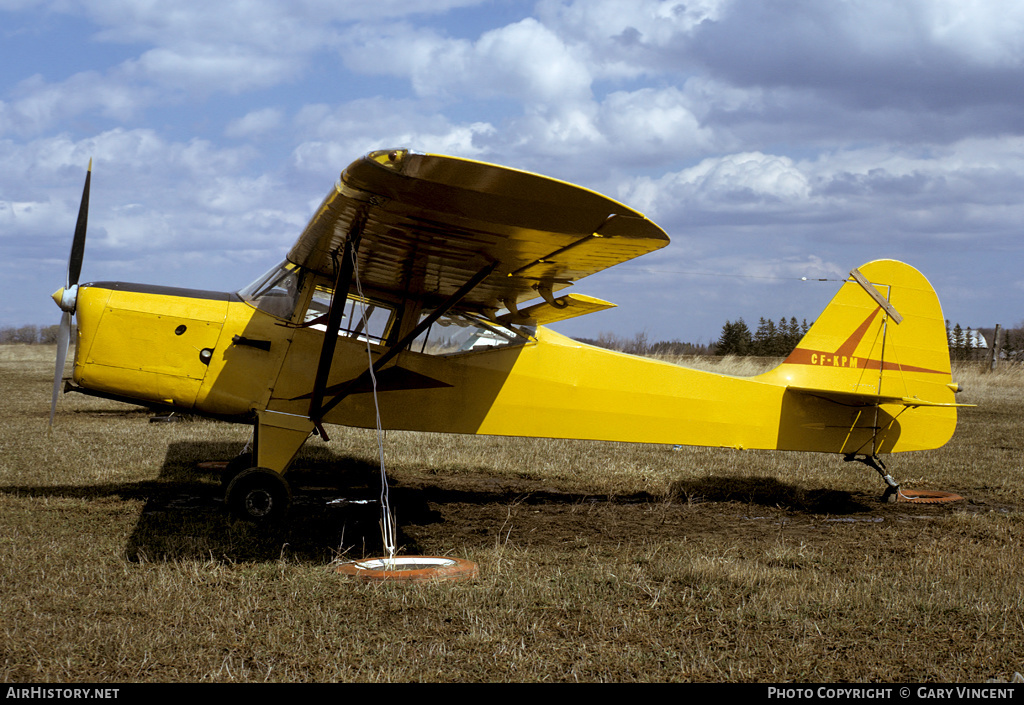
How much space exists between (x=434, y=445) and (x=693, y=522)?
5.58m

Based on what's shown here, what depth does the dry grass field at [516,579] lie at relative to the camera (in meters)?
3.61

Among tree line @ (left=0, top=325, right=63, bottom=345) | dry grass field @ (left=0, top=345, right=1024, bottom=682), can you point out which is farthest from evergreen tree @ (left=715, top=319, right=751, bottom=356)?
tree line @ (left=0, top=325, right=63, bottom=345)

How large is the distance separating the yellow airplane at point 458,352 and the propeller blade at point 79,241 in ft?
0.05

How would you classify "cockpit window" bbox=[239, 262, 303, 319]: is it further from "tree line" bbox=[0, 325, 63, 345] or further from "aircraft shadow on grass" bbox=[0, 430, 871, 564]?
"tree line" bbox=[0, 325, 63, 345]

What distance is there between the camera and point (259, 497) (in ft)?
21.1

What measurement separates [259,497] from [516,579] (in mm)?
2721

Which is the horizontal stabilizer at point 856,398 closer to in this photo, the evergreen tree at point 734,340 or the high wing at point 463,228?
the high wing at point 463,228

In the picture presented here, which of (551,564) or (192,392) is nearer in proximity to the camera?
(551,564)

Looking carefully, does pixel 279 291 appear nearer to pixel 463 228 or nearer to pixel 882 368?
pixel 463 228

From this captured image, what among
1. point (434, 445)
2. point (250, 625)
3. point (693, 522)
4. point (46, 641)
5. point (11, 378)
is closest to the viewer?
point (46, 641)

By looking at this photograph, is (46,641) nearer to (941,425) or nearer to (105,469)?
(105,469)

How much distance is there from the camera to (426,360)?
737 centimetres

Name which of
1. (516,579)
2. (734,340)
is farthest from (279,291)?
(734,340)

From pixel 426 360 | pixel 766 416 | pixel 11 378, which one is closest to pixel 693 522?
pixel 766 416
